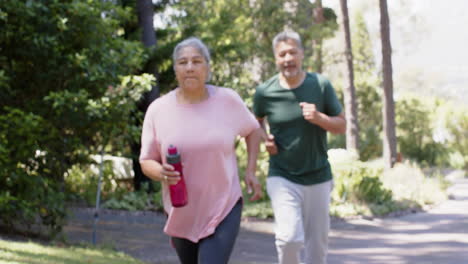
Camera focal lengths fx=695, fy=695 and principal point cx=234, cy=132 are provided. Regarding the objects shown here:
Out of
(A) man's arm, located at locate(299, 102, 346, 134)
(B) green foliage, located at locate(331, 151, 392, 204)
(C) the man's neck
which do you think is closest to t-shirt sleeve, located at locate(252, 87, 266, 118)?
(C) the man's neck

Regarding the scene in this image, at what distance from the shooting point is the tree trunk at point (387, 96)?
2042 centimetres

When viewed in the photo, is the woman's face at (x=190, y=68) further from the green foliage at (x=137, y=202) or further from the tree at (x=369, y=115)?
the tree at (x=369, y=115)

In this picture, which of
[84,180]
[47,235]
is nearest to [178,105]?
[47,235]

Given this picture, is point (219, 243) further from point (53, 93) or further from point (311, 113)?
point (53, 93)

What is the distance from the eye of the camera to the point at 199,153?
3707mm

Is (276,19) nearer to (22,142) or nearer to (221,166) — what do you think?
(22,142)

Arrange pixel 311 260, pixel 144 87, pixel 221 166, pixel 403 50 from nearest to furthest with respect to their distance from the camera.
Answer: pixel 221 166, pixel 311 260, pixel 144 87, pixel 403 50

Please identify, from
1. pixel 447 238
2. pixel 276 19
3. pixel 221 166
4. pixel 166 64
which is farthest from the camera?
pixel 276 19

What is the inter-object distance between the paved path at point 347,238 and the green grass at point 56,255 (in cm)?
57

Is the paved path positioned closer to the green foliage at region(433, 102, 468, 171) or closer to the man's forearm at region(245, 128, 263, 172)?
the man's forearm at region(245, 128, 263, 172)

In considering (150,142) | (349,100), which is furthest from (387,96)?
(150,142)

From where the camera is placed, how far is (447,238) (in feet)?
35.3

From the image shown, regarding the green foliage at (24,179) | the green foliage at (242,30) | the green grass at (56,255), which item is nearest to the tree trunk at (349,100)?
the green foliage at (242,30)

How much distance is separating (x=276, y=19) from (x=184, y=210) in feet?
57.9
